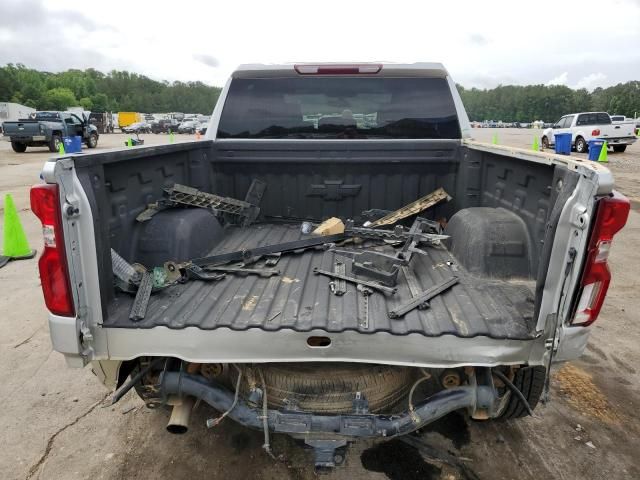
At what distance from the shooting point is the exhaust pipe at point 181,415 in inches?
93.8

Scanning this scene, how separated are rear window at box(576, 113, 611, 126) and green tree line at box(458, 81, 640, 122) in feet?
248

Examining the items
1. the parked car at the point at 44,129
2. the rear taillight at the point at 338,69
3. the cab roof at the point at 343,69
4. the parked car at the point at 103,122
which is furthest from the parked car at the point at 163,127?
the rear taillight at the point at 338,69

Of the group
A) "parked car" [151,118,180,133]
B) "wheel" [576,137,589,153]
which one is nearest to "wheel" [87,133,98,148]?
"wheel" [576,137,589,153]

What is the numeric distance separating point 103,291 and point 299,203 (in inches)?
88.2

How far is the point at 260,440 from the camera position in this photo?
2.98 meters

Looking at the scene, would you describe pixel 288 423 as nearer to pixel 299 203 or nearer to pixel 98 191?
pixel 98 191

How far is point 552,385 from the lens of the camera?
3.58m

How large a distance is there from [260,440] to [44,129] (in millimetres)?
24329

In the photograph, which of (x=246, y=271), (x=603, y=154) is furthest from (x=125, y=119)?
(x=246, y=271)

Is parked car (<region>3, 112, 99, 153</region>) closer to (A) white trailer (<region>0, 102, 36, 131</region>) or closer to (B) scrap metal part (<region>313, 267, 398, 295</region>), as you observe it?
(B) scrap metal part (<region>313, 267, 398, 295</region>)

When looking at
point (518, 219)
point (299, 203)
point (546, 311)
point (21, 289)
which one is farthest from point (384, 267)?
point (21, 289)

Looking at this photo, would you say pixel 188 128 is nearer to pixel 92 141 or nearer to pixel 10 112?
pixel 10 112

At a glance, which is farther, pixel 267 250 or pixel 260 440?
pixel 267 250

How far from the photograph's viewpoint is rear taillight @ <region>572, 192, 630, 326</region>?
1843 millimetres
